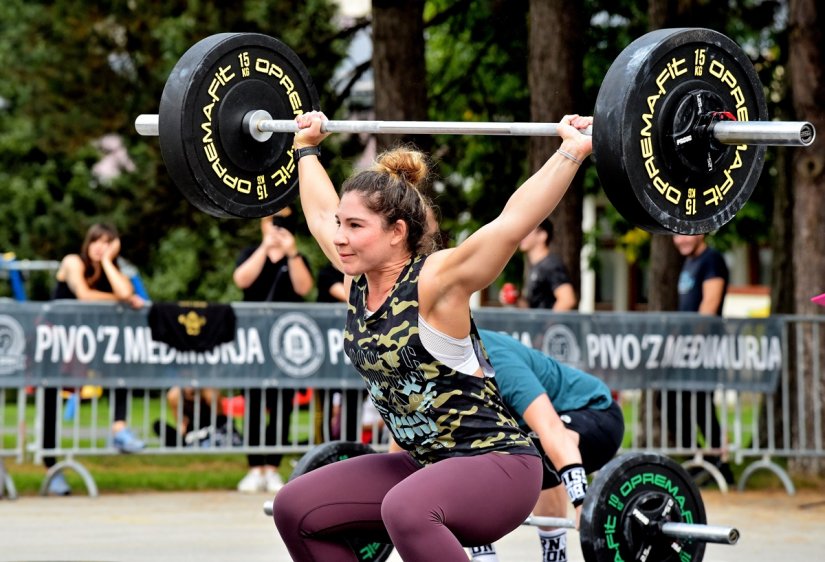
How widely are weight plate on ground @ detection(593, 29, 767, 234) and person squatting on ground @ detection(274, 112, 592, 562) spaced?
0.52 ft

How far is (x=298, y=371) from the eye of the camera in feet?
34.8

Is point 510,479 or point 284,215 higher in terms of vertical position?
point 284,215

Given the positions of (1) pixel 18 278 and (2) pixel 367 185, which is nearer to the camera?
(2) pixel 367 185

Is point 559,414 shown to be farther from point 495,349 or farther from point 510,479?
point 510,479

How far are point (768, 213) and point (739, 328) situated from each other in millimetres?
7818

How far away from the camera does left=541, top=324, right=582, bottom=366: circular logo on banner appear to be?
35.6 ft

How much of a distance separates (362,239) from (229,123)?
4.60ft

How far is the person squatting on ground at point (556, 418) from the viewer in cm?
613

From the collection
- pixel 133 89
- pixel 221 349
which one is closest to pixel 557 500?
pixel 221 349

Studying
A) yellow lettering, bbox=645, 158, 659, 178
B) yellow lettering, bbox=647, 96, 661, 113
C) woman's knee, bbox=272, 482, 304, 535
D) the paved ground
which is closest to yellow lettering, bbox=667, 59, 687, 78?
yellow lettering, bbox=647, 96, 661, 113

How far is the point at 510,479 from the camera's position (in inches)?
190

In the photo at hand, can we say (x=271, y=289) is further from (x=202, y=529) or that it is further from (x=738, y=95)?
(x=738, y=95)

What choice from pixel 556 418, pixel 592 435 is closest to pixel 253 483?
pixel 592 435

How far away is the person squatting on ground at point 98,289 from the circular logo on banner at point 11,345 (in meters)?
0.36
